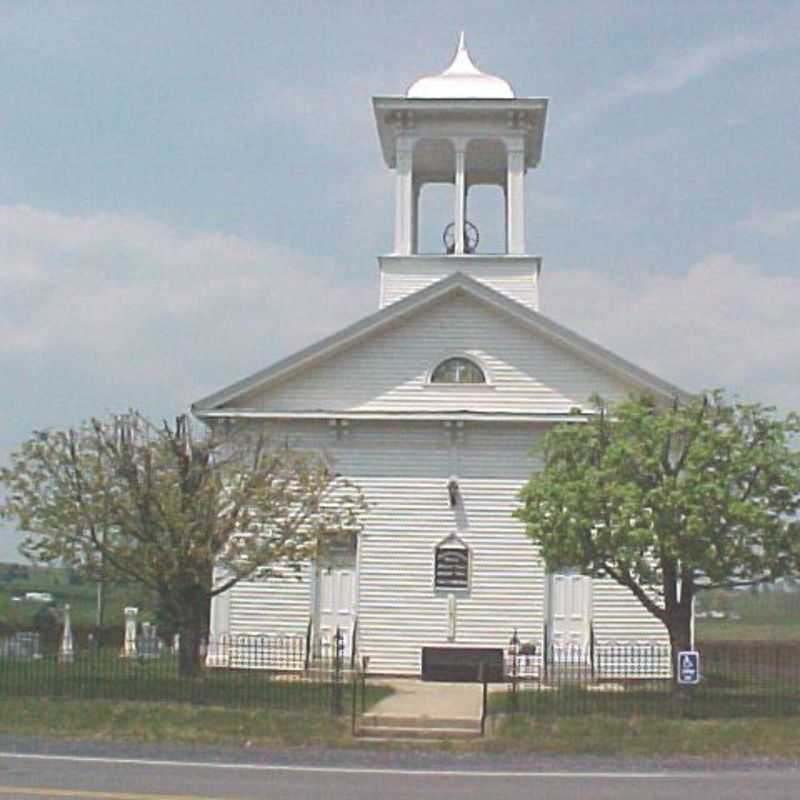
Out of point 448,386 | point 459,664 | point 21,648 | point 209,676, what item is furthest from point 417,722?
point 21,648

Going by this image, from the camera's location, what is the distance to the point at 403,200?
3000 cm

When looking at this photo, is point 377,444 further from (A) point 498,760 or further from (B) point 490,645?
(A) point 498,760

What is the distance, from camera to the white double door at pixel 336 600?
2648 cm

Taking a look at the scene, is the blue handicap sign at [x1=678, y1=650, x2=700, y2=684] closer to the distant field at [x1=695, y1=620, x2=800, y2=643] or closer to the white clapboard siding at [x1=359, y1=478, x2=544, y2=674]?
the white clapboard siding at [x1=359, y1=478, x2=544, y2=674]

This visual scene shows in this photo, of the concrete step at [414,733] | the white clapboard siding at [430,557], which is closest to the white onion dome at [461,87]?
the white clapboard siding at [430,557]

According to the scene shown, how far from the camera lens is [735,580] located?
64.2ft

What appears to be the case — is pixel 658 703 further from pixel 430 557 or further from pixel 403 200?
pixel 403 200

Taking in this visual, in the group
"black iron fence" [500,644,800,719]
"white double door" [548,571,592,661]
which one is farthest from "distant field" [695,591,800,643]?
"white double door" [548,571,592,661]

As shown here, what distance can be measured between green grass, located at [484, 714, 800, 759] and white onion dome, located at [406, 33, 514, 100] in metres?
16.3

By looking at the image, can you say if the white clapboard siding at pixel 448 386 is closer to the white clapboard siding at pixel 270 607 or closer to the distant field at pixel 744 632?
the white clapboard siding at pixel 270 607

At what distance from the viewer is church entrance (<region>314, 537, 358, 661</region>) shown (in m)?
26.5

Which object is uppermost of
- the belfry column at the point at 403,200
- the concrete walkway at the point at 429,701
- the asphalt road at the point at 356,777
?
the belfry column at the point at 403,200

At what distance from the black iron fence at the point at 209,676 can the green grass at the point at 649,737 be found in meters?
2.83

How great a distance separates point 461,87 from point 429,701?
1540 cm
